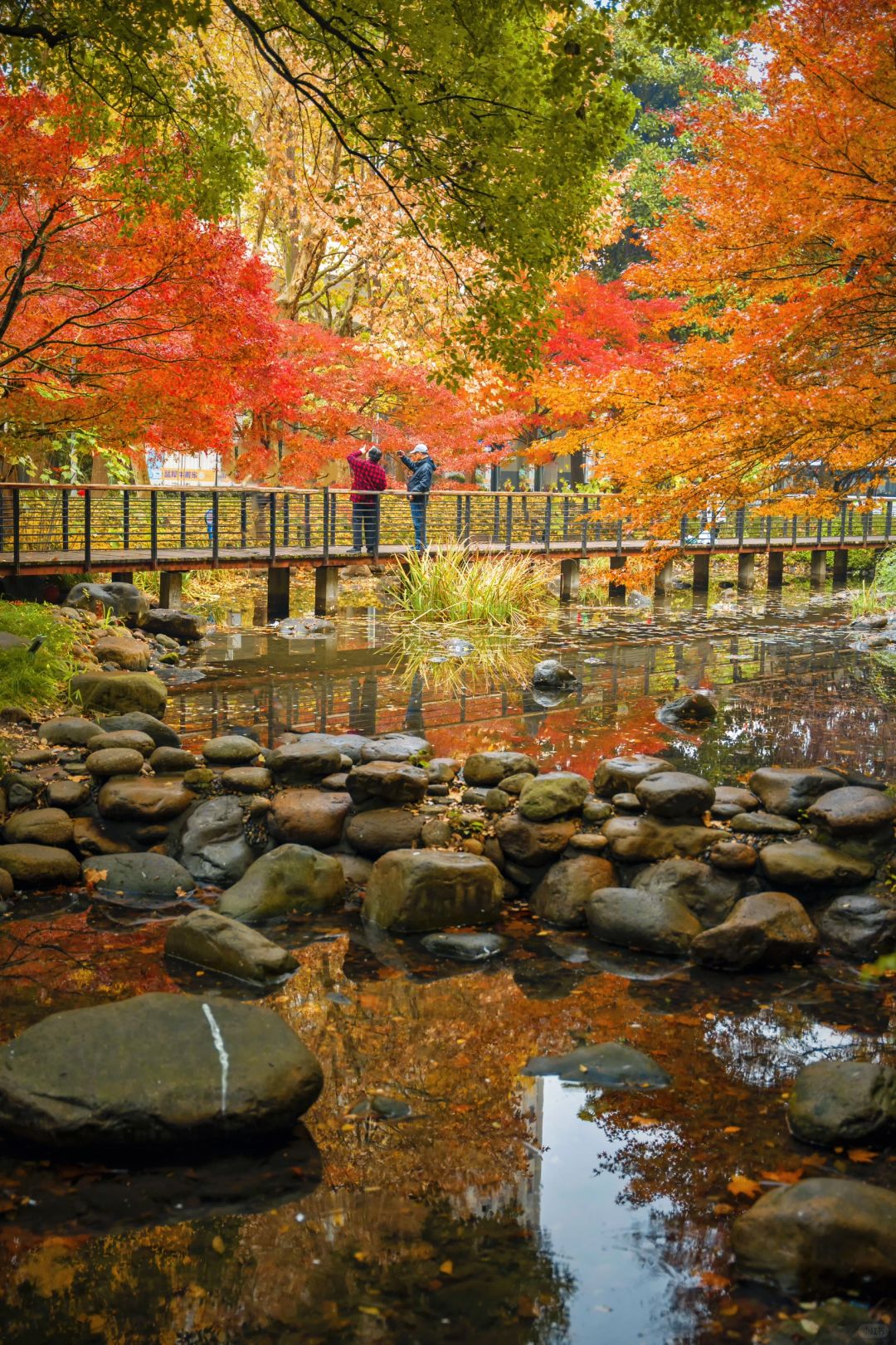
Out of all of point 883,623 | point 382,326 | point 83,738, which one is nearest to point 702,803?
point 83,738

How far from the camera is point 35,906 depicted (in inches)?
234

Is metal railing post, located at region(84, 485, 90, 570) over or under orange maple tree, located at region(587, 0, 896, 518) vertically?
under

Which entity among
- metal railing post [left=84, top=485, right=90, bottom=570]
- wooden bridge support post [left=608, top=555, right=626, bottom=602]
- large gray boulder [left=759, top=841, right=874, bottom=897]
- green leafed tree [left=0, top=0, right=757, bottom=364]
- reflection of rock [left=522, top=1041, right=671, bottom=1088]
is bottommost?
reflection of rock [left=522, top=1041, right=671, bottom=1088]

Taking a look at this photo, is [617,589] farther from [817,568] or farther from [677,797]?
[677,797]

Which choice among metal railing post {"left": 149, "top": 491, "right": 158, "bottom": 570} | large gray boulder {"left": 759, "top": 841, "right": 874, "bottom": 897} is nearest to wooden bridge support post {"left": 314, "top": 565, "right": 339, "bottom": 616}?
metal railing post {"left": 149, "top": 491, "right": 158, "bottom": 570}

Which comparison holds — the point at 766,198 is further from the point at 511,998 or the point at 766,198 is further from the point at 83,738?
the point at 83,738

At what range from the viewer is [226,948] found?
521cm

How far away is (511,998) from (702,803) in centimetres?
194

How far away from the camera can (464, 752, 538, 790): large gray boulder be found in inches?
285

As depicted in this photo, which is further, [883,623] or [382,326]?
[382,326]

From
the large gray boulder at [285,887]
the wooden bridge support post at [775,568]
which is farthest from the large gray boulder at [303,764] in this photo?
the wooden bridge support post at [775,568]

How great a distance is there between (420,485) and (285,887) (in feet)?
41.7

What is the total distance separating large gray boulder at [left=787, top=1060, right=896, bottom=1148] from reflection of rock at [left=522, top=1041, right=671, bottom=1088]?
0.52 metres

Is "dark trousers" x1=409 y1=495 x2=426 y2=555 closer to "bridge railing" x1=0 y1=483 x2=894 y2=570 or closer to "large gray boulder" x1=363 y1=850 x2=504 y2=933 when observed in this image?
"bridge railing" x1=0 y1=483 x2=894 y2=570
